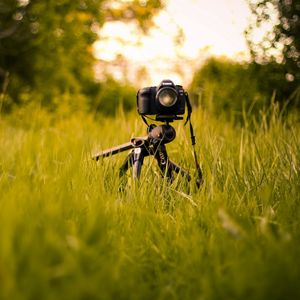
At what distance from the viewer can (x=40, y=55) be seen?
6.93 meters

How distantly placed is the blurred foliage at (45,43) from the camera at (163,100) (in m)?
4.10

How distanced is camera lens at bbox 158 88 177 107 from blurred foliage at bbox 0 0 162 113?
13.8ft

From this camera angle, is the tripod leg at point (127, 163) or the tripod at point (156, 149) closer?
the tripod at point (156, 149)

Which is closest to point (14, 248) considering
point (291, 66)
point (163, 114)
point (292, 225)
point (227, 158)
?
point (292, 225)

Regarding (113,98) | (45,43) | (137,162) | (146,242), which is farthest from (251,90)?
(113,98)

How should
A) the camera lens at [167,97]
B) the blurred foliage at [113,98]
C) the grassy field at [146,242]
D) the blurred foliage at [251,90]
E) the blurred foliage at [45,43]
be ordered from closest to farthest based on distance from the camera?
1. the grassy field at [146,242]
2. the camera lens at [167,97]
3. the blurred foliage at [251,90]
4. the blurred foliage at [45,43]
5. the blurred foliage at [113,98]

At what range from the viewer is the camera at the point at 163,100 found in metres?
2.13

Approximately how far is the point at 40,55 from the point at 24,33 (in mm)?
432

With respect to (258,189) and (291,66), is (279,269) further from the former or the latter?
(291,66)

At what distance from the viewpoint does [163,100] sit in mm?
2129

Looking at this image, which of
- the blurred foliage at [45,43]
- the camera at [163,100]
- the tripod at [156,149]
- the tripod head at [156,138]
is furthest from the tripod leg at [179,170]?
the blurred foliage at [45,43]

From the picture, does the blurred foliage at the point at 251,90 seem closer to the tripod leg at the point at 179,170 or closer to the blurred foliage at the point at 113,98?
the tripod leg at the point at 179,170

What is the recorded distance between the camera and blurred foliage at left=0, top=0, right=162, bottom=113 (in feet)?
21.1

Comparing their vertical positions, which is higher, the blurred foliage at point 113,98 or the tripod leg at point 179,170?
the blurred foliage at point 113,98
